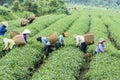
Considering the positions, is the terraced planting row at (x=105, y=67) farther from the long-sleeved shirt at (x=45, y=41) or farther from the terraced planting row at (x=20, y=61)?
the terraced planting row at (x=20, y=61)

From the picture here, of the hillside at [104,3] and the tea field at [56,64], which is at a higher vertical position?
the tea field at [56,64]

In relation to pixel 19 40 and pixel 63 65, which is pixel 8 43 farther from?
pixel 63 65

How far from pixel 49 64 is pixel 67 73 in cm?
192

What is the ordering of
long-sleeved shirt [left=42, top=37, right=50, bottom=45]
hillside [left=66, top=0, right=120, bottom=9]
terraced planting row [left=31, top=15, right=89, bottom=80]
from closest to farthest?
terraced planting row [left=31, top=15, right=89, bottom=80]
long-sleeved shirt [left=42, top=37, right=50, bottom=45]
hillside [left=66, top=0, right=120, bottom=9]

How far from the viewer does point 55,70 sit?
18406mm

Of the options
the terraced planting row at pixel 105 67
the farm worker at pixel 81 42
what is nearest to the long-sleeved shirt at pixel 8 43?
the farm worker at pixel 81 42

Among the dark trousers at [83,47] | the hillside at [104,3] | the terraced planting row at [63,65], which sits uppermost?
the terraced planting row at [63,65]

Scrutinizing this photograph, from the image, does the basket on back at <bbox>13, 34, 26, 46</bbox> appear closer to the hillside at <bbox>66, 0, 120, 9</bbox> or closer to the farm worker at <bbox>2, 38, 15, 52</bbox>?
the farm worker at <bbox>2, 38, 15, 52</bbox>

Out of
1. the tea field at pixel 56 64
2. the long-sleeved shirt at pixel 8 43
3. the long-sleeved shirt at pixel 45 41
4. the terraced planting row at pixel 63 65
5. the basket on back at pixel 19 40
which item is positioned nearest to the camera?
the terraced planting row at pixel 63 65

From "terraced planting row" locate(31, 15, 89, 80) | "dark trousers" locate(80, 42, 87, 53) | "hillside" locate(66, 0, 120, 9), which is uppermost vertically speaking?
"terraced planting row" locate(31, 15, 89, 80)

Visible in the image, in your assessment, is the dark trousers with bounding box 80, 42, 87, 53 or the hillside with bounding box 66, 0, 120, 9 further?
the hillside with bounding box 66, 0, 120, 9

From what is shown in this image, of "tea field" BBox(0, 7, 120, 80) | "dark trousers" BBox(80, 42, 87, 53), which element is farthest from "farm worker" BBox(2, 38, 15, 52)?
"dark trousers" BBox(80, 42, 87, 53)

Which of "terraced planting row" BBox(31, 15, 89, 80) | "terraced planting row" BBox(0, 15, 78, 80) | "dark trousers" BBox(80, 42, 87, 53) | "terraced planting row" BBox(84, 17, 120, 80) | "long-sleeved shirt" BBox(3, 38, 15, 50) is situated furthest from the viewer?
"dark trousers" BBox(80, 42, 87, 53)

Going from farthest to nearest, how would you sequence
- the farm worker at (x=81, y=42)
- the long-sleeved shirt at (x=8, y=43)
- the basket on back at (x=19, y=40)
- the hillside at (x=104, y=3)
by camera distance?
the hillside at (x=104, y=3) → the farm worker at (x=81, y=42) → the basket on back at (x=19, y=40) → the long-sleeved shirt at (x=8, y=43)
